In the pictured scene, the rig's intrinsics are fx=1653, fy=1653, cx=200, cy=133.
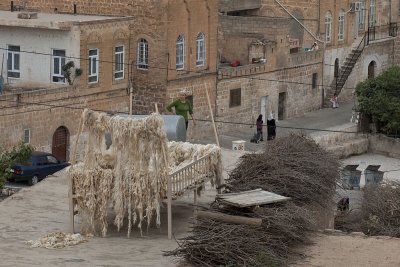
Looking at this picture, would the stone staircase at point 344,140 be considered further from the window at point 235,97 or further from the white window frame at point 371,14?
the white window frame at point 371,14

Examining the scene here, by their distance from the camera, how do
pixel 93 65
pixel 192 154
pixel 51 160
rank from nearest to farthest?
pixel 192 154, pixel 51 160, pixel 93 65

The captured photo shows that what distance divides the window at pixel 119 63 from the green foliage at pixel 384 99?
10036mm

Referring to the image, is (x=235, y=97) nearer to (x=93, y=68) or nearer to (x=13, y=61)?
(x=93, y=68)

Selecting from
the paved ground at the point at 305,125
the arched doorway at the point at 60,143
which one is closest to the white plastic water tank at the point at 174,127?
the arched doorway at the point at 60,143

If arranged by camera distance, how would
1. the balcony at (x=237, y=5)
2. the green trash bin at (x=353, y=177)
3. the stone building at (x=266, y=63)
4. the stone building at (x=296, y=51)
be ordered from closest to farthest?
the green trash bin at (x=353, y=177)
the stone building at (x=266, y=63)
the stone building at (x=296, y=51)
the balcony at (x=237, y=5)

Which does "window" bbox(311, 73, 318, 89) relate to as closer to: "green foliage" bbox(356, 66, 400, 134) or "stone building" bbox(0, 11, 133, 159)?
"green foliage" bbox(356, 66, 400, 134)

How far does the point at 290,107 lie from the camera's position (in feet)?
197

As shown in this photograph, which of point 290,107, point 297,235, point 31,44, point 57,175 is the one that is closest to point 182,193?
point 297,235

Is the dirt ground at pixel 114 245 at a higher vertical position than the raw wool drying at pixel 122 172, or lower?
lower

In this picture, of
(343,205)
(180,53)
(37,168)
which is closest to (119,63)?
(180,53)

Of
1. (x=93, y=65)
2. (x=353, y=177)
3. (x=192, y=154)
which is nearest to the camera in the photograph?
(x=192, y=154)

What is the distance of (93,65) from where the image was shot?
50812 mm

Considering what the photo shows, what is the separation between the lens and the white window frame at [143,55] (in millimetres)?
52688

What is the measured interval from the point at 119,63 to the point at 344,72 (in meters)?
15.6
